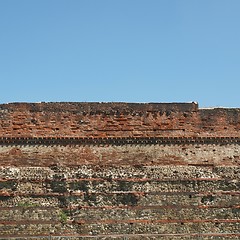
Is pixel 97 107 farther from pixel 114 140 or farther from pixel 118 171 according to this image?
pixel 118 171

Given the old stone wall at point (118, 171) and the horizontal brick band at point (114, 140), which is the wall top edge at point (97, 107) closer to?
the old stone wall at point (118, 171)

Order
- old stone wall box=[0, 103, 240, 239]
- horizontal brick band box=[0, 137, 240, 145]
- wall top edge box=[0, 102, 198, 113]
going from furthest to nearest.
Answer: wall top edge box=[0, 102, 198, 113] → horizontal brick band box=[0, 137, 240, 145] → old stone wall box=[0, 103, 240, 239]

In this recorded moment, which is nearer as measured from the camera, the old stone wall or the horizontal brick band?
the old stone wall

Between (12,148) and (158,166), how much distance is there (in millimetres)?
4561

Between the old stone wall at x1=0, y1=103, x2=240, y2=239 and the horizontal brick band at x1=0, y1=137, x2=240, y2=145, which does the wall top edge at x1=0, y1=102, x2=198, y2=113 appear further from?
the horizontal brick band at x1=0, y1=137, x2=240, y2=145

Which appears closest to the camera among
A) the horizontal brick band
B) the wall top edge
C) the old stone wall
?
the old stone wall

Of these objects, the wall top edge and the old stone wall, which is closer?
the old stone wall

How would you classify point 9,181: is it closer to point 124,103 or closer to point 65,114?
point 65,114

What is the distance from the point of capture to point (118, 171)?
1526 cm

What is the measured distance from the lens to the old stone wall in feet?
48.2

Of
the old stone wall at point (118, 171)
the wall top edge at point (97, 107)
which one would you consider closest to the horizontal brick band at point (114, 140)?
the old stone wall at point (118, 171)

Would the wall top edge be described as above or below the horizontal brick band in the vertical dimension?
above

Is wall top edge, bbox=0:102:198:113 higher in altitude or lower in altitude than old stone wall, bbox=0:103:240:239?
higher

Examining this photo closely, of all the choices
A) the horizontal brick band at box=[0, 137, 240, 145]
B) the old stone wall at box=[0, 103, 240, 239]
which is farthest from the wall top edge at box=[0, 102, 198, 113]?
the horizontal brick band at box=[0, 137, 240, 145]
